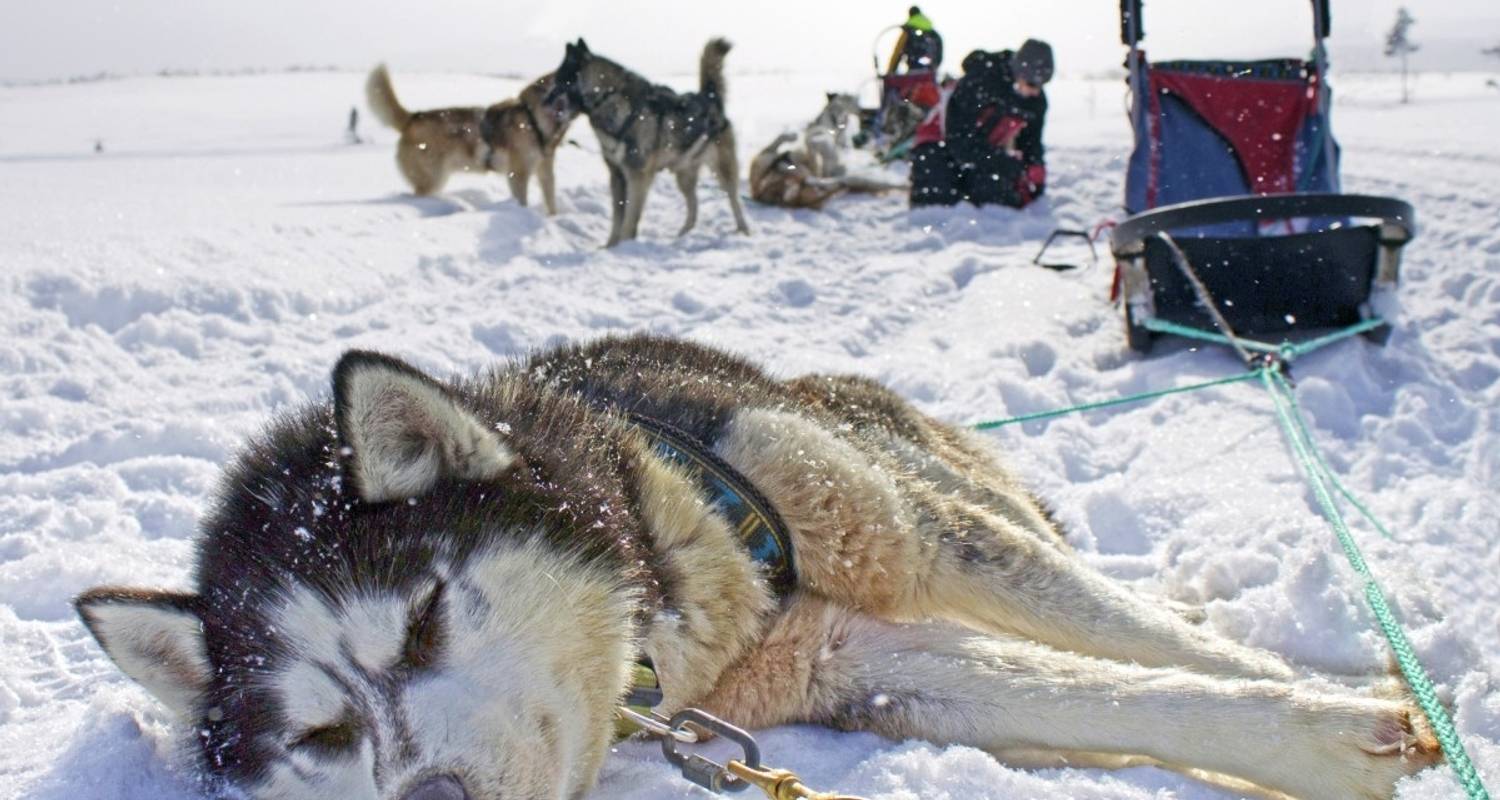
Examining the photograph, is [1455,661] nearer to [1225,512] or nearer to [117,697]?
[1225,512]

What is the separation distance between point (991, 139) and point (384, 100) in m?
6.03

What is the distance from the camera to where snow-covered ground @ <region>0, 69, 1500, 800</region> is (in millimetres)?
1913

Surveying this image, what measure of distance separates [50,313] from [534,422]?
133 inches

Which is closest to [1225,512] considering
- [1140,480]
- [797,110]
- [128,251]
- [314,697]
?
[1140,480]

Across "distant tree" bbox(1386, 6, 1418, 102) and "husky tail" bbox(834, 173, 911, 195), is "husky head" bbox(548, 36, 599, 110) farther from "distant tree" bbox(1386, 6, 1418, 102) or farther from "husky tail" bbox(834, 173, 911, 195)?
"distant tree" bbox(1386, 6, 1418, 102)

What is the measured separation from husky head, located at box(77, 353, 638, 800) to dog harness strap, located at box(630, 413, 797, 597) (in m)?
0.30

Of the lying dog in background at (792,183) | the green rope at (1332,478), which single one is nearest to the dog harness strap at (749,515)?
the green rope at (1332,478)

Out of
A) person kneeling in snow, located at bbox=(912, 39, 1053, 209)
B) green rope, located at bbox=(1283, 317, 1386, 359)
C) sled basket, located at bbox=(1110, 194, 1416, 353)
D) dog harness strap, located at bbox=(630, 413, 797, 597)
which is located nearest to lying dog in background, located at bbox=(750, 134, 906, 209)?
person kneeling in snow, located at bbox=(912, 39, 1053, 209)

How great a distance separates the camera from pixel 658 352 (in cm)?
255

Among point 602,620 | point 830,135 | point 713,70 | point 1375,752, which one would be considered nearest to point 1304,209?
point 1375,752

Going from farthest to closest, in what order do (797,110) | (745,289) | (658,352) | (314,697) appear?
1. (797,110)
2. (745,289)
3. (658,352)
4. (314,697)

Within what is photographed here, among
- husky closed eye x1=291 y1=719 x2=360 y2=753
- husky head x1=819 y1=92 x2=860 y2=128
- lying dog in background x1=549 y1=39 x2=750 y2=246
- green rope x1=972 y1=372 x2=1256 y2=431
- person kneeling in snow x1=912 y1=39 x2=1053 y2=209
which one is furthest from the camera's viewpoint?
husky head x1=819 y1=92 x2=860 y2=128

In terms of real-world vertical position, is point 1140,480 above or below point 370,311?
below

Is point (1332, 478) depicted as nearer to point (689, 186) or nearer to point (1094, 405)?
point (1094, 405)
